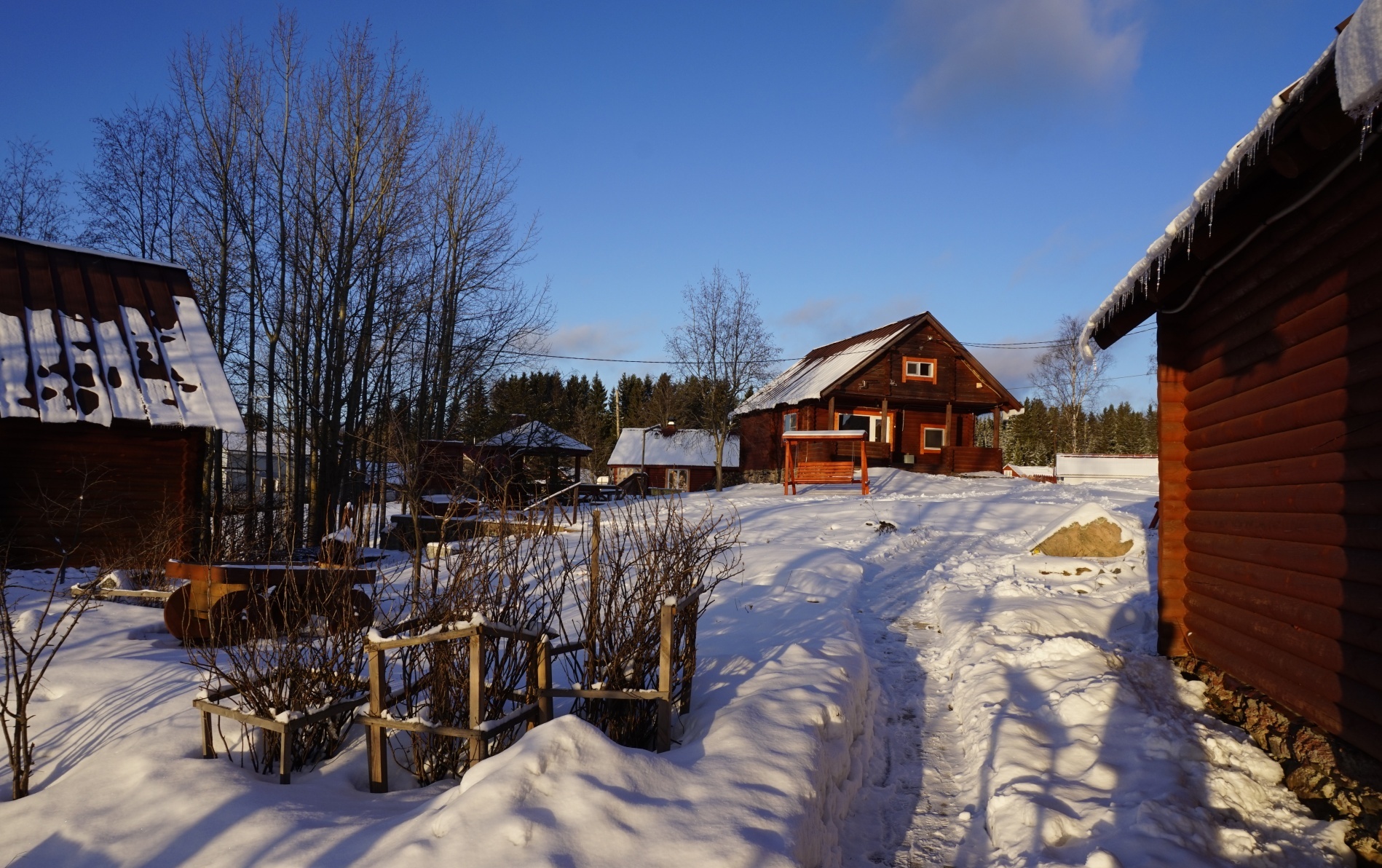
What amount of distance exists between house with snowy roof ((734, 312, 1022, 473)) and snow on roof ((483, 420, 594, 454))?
24.3 feet

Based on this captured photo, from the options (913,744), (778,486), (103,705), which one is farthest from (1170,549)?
(778,486)

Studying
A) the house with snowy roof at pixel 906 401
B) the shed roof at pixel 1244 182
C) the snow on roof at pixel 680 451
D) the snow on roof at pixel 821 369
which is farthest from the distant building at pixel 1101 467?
the shed roof at pixel 1244 182

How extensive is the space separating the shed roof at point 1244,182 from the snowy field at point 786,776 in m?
2.73

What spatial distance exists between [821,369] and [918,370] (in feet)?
12.2

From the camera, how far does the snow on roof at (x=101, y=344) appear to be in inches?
452

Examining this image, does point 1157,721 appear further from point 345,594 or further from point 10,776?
point 10,776

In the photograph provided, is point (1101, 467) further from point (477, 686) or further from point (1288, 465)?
point (477, 686)

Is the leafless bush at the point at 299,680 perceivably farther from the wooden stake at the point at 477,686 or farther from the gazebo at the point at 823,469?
the gazebo at the point at 823,469

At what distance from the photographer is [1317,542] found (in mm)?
4523

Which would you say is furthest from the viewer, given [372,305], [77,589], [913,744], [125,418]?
[372,305]

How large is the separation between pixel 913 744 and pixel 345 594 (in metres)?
3.98

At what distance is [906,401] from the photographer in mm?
29234

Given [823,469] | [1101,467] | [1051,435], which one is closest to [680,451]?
[1101,467]

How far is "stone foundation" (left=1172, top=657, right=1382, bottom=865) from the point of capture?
3.95 metres
